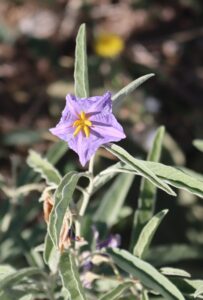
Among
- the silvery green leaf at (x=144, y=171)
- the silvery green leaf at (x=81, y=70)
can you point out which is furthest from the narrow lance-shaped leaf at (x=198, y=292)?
the silvery green leaf at (x=81, y=70)

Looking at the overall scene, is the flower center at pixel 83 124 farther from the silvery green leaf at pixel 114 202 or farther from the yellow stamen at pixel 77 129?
the silvery green leaf at pixel 114 202

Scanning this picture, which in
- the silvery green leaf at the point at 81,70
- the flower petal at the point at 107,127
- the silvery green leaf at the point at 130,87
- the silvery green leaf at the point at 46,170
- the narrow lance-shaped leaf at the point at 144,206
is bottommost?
the narrow lance-shaped leaf at the point at 144,206

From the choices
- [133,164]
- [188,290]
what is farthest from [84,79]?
[188,290]

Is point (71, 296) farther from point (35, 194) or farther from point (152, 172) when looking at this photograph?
point (35, 194)

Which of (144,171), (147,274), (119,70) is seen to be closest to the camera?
(144,171)

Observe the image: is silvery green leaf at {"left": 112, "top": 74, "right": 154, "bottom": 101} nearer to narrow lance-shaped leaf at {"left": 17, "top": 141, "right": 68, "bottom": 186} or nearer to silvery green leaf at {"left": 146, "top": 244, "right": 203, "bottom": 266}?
narrow lance-shaped leaf at {"left": 17, "top": 141, "right": 68, "bottom": 186}

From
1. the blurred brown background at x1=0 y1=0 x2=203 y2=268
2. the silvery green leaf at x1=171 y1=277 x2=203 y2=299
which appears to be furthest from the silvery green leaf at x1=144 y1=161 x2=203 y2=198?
the blurred brown background at x1=0 y1=0 x2=203 y2=268

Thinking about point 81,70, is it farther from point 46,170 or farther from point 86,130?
point 46,170

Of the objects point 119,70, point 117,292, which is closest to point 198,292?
point 117,292
